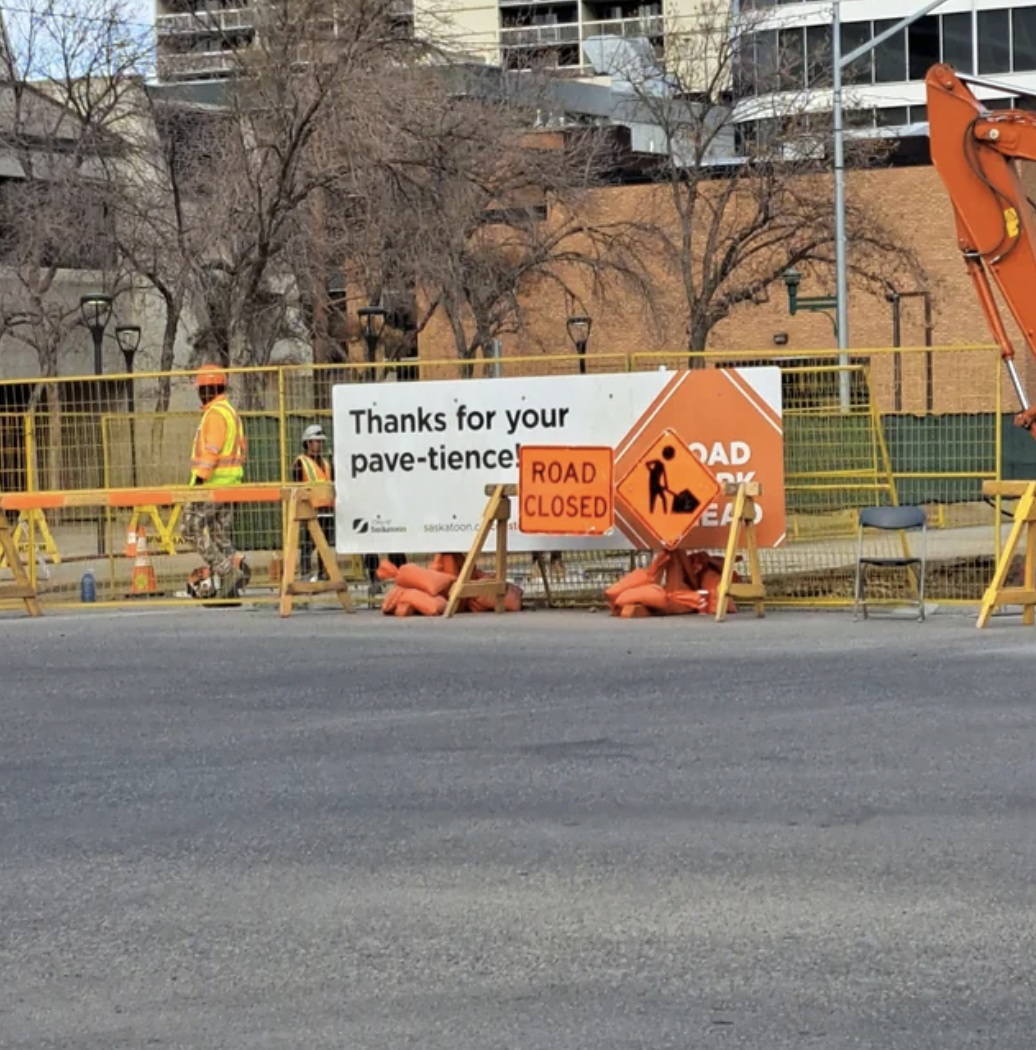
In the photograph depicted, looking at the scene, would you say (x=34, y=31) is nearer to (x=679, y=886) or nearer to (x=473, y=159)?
(x=473, y=159)

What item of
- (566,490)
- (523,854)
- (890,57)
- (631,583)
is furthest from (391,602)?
(890,57)

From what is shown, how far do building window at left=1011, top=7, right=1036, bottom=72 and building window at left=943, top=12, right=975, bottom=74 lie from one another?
1637 millimetres

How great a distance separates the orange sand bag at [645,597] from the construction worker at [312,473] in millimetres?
3137

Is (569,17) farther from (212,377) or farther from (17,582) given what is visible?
(17,582)

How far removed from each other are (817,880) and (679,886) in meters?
0.47

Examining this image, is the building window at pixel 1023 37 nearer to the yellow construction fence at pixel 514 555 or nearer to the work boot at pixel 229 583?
the yellow construction fence at pixel 514 555

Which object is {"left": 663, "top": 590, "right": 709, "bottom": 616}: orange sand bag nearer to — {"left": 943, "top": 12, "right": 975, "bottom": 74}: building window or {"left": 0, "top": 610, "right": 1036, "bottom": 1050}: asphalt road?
{"left": 0, "top": 610, "right": 1036, "bottom": 1050}: asphalt road

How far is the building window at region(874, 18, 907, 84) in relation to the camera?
233 ft

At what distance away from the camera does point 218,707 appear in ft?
36.0

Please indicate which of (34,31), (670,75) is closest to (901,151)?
(670,75)

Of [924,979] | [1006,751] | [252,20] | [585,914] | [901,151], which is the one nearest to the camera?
[924,979]

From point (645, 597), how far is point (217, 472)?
170 inches

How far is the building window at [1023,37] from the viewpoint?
232ft

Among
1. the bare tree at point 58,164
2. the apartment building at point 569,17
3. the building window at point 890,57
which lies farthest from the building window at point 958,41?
the bare tree at point 58,164
